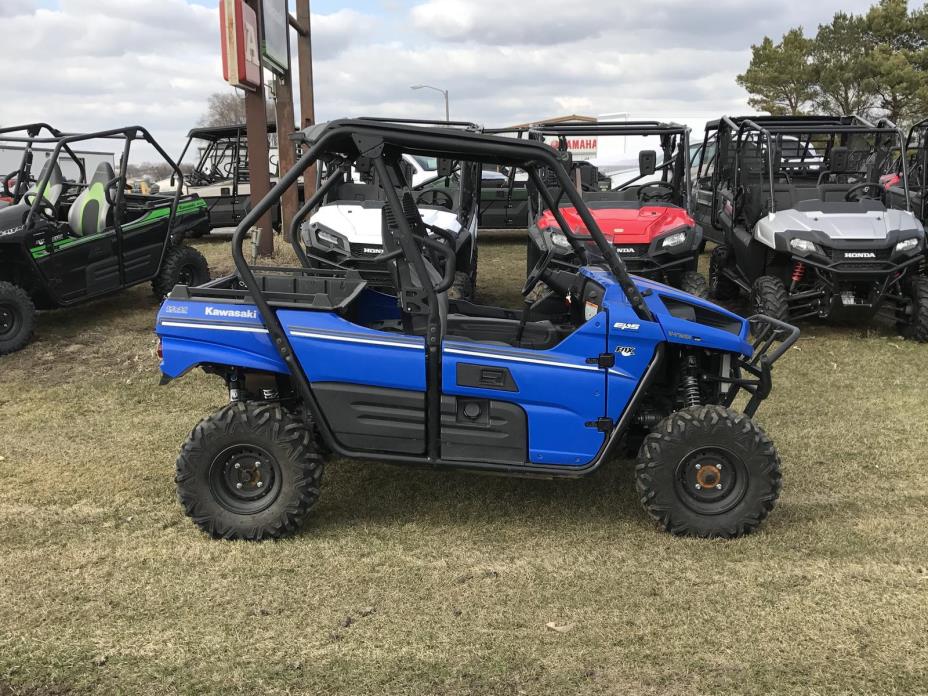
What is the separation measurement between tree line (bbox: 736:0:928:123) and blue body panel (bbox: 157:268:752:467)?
24800 millimetres

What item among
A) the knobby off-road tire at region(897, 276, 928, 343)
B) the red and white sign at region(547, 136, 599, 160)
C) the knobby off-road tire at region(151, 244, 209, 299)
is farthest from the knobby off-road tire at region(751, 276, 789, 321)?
the red and white sign at region(547, 136, 599, 160)

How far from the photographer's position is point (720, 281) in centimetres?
849

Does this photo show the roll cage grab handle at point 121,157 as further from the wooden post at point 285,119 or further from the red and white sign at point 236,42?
the wooden post at point 285,119

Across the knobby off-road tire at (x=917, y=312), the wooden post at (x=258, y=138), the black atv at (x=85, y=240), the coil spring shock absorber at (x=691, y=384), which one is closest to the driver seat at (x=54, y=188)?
the black atv at (x=85, y=240)

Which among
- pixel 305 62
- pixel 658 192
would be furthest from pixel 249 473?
pixel 305 62

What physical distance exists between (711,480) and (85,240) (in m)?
5.96

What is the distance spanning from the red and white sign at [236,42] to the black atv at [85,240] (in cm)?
148

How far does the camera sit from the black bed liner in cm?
340

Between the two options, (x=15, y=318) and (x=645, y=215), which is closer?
(x=15, y=318)

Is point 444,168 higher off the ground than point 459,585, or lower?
higher

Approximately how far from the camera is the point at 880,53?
2523cm

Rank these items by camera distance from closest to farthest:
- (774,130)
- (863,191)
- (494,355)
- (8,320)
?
(494,355) < (8,320) < (863,191) < (774,130)

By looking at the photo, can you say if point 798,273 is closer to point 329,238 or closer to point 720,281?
point 720,281

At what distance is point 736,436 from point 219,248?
1002 cm
